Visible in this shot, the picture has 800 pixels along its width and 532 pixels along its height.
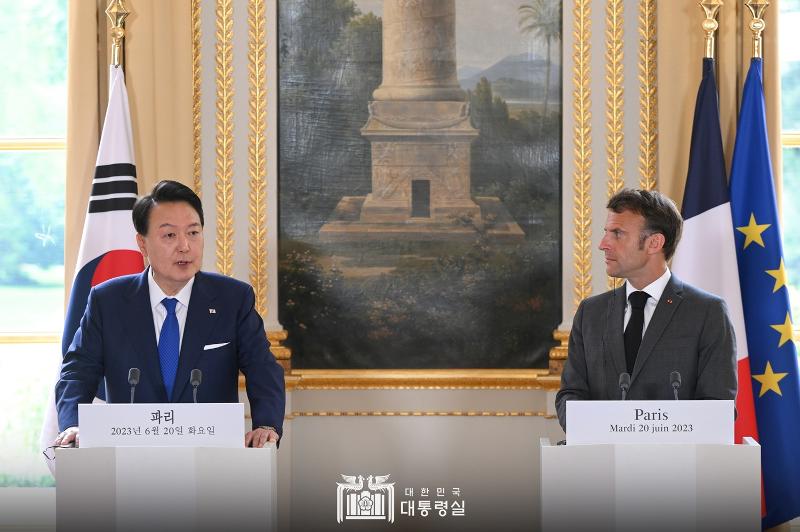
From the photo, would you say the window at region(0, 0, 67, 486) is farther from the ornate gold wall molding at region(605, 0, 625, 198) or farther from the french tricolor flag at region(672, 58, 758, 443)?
the french tricolor flag at region(672, 58, 758, 443)

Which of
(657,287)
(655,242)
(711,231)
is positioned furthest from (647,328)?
(711,231)

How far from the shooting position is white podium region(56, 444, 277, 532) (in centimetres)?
259

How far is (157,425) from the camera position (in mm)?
2639

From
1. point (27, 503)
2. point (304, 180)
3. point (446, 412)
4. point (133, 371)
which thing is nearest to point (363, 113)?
point (304, 180)

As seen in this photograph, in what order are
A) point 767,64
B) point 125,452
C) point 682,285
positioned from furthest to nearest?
point 767,64, point 682,285, point 125,452

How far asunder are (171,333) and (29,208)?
1.86 metres

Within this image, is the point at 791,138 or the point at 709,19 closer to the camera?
the point at 709,19

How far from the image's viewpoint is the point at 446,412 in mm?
4531

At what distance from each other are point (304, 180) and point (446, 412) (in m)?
1.27

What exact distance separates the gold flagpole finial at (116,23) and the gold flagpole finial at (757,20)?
2763 millimetres

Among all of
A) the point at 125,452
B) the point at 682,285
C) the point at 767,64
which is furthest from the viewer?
the point at 767,64

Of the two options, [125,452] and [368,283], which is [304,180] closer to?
[368,283]

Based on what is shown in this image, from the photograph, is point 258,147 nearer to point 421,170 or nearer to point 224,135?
point 224,135

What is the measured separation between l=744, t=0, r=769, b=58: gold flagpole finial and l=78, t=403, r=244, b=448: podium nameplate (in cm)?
294
